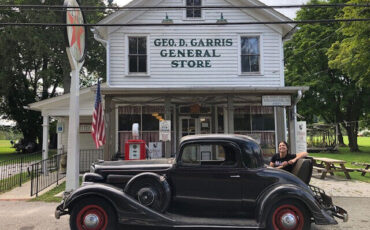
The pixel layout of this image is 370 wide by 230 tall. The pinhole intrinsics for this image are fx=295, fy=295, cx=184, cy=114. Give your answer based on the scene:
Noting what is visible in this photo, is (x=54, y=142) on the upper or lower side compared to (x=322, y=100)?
lower

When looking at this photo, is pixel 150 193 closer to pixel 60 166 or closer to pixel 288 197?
pixel 288 197

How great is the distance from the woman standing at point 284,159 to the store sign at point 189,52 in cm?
690

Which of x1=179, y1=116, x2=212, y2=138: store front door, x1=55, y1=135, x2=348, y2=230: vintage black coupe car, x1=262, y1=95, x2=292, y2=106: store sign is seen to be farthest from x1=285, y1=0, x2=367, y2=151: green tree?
x1=55, y1=135, x2=348, y2=230: vintage black coupe car

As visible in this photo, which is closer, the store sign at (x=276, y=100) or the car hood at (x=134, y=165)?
the car hood at (x=134, y=165)

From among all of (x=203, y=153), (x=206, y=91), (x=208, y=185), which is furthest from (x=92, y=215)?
(x=206, y=91)

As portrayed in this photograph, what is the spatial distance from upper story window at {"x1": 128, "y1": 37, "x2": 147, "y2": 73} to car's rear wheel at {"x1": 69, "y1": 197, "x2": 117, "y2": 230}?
8419 millimetres

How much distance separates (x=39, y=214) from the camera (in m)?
6.57

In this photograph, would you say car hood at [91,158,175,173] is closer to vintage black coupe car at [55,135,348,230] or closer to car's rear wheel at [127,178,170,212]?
vintage black coupe car at [55,135,348,230]

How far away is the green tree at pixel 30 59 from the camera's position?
76.1 feet

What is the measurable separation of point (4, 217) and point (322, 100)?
25917 millimetres

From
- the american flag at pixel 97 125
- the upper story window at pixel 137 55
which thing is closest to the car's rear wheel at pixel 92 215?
the american flag at pixel 97 125

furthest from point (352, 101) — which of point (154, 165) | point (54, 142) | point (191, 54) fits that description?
point (54, 142)

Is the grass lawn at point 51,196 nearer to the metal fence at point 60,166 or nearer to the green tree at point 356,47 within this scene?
the metal fence at point 60,166

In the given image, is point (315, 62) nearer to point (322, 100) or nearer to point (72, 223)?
point (322, 100)
